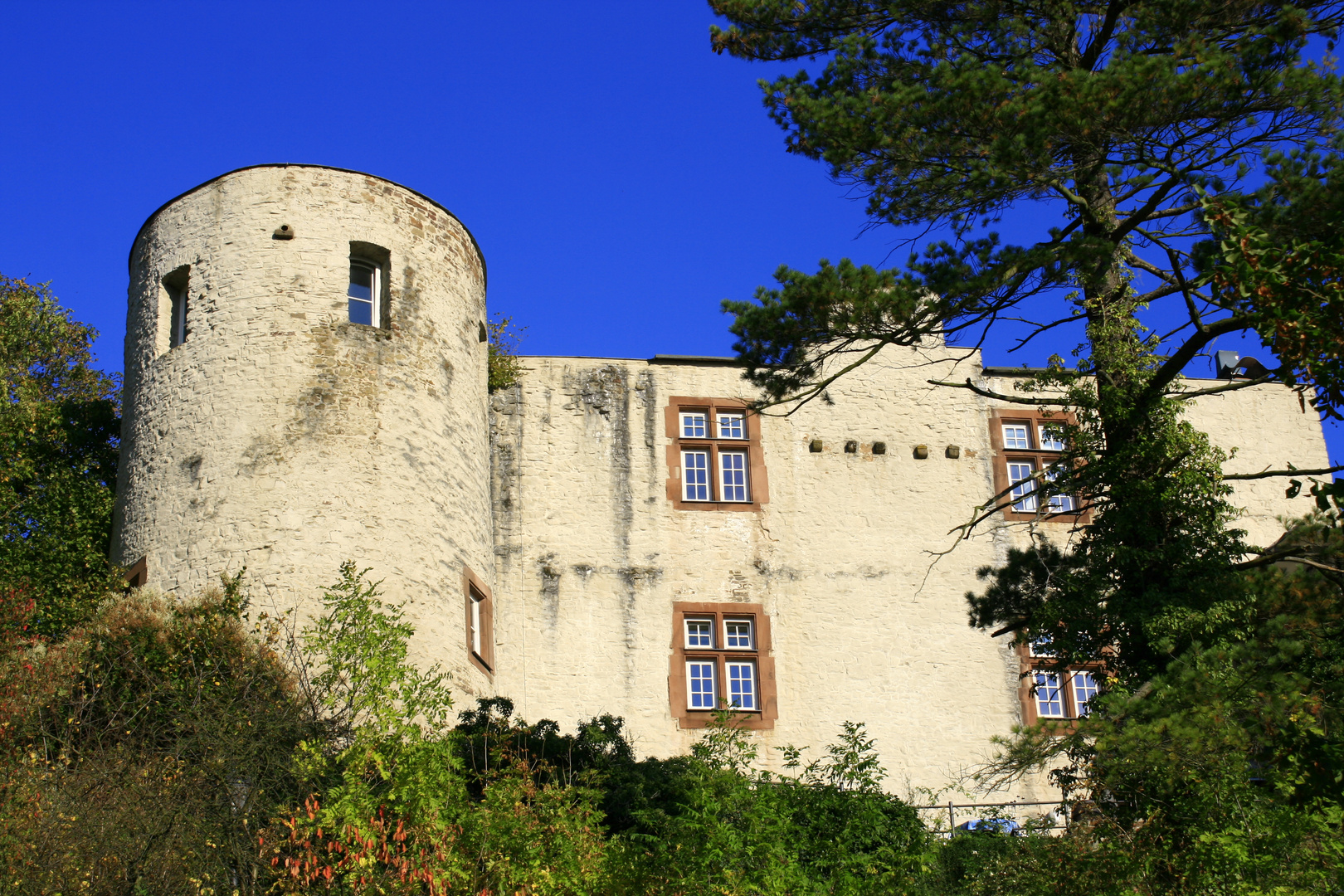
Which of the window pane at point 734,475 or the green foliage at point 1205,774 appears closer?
the green foliage at point 1205,774

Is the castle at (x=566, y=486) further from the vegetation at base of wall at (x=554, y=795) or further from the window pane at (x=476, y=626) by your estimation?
the vegetation at base of wall at (x=554, y=795)

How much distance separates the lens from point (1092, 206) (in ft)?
40.1

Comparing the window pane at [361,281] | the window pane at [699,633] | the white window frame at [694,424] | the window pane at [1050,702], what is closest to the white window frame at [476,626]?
the window pane at [699,633]

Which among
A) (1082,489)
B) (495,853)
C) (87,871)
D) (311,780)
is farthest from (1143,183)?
(87,871)

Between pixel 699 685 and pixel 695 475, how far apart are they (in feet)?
9.58

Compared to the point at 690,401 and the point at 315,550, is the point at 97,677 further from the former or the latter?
the point at 690,401

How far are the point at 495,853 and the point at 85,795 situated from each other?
3.68 m

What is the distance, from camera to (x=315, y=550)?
46.8 ft

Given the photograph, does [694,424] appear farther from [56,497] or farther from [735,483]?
[56,497]

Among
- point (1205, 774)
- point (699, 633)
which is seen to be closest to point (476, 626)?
point (699, 633)

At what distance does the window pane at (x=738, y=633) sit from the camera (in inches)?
707

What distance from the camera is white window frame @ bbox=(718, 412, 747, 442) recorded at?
19.4 metres

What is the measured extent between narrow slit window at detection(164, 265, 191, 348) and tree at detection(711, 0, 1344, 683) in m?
7.20

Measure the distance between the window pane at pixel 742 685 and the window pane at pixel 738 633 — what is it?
0.79 ft
